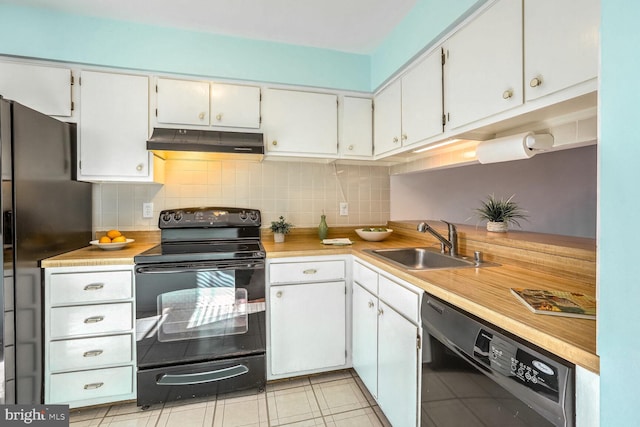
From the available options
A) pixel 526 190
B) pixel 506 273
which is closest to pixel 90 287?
pixel 506 273

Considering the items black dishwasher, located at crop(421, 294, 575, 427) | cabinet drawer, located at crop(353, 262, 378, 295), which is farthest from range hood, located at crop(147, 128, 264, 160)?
black dishwasher, located at crop(421, 294, 575, 427)

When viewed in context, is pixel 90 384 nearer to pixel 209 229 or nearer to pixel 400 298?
pixel 209 229

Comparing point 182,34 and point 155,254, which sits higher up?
point 182,34

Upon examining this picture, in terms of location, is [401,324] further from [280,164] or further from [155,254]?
[280,164]

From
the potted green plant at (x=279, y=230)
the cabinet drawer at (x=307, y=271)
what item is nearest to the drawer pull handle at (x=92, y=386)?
the cabinet drawer at (x=307, y=271)

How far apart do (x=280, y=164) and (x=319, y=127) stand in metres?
0.48

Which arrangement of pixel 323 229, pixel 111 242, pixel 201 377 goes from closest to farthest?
pixel 201 377
pixel 111 242
pixel 323 229

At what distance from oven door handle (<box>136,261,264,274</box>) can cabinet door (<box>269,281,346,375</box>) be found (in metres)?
0.21

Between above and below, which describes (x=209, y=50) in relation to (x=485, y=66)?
above

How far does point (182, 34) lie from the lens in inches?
80.1

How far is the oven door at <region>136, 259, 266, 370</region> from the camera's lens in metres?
1.76

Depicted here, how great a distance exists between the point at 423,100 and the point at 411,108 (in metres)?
0.13

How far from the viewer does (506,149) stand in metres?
1.34

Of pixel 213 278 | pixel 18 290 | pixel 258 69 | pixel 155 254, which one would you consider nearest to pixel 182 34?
pixel 258 69
